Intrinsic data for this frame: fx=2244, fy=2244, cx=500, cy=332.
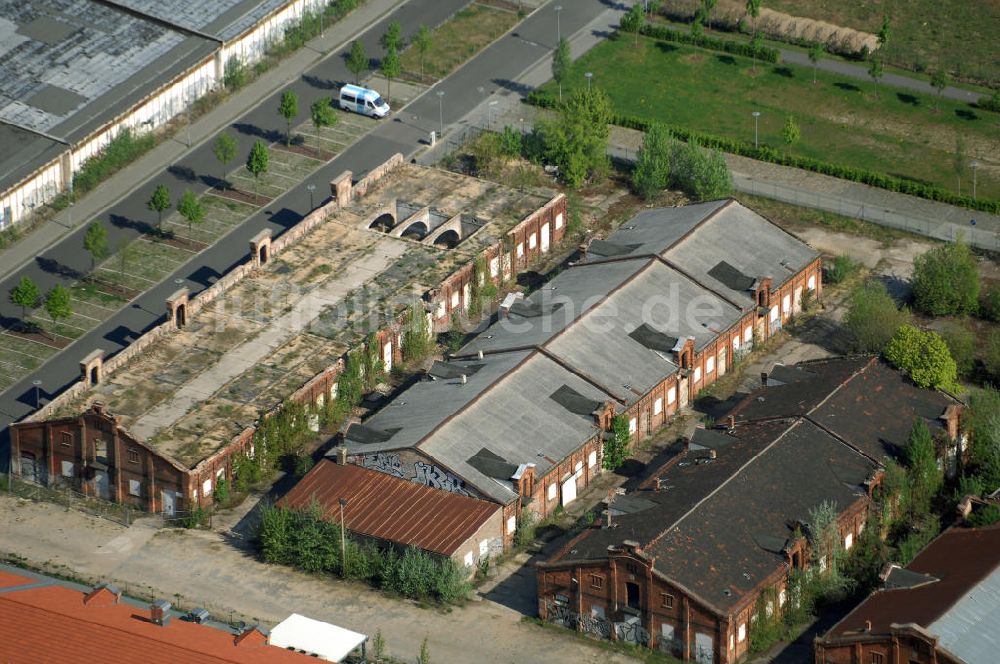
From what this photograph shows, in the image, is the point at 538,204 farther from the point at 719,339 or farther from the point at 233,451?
the point at 233,451

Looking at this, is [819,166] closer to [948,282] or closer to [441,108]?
[948,282]

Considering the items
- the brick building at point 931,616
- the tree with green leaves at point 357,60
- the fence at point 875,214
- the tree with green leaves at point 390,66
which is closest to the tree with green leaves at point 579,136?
the fence at point 875,214

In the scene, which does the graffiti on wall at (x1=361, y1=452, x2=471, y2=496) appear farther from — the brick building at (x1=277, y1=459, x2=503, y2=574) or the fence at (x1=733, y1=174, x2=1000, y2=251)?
the fence at (x1=733, y1=174, x2=1000, y2=251)

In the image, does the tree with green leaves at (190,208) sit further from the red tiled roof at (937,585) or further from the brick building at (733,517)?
the red tiled roof at (937,585)

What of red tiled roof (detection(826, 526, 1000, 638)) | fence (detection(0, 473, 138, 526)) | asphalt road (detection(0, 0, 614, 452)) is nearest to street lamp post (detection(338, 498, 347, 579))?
fence (detection(0, 473, 138, 526))

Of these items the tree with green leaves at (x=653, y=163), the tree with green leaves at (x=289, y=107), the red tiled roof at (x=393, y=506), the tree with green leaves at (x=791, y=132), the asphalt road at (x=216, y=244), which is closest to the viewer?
the red tiled roof at (x=393, y=506)

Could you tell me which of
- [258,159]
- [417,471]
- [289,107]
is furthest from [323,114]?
[417,471]
